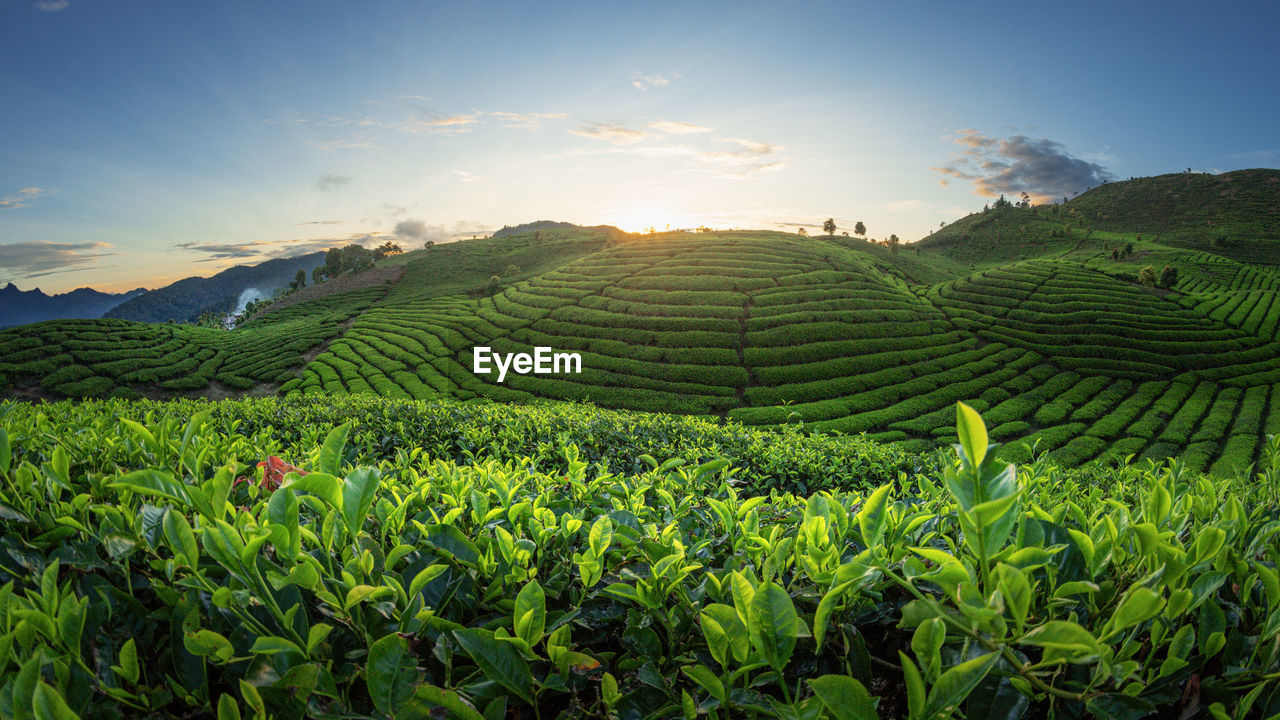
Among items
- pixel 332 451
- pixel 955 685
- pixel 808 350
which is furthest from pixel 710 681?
pixel 808 350

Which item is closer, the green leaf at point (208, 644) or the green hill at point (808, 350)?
the green leaf at point (208, 644)

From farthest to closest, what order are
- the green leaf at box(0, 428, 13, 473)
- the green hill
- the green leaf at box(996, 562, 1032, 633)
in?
the green hill, the green leaf at box(0, 428, 13, 473), the green leaf at box(996, 562, 1032, 633)

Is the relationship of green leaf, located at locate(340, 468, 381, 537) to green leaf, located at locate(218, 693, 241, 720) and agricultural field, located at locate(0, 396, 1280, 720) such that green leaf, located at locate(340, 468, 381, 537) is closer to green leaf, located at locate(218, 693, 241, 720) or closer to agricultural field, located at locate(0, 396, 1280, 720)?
agricultural field, located at locate(0, 396, 1280, 720)

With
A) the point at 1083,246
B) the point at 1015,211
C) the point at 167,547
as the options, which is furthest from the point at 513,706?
the point at 1015,211

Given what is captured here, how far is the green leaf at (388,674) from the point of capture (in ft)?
2.47

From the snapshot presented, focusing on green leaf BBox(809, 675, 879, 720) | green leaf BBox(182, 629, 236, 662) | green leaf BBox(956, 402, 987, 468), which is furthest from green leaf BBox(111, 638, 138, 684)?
green leaf BBox(956, 402, 987, 468)

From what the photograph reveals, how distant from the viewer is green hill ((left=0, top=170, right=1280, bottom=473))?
A: 2338 cm

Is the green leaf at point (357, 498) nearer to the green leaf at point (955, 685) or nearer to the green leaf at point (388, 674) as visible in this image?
the green leaf at point (388, 674)

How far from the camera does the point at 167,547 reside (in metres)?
1.21

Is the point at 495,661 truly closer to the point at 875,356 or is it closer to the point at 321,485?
the point at 321,485

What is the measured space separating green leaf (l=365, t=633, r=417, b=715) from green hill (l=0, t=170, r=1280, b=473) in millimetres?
16982

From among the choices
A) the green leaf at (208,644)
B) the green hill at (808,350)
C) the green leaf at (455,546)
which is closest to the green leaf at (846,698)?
the green leaf at (455,546)

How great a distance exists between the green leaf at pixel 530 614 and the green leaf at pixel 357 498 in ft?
1.11

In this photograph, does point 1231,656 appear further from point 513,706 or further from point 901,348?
point 901,348
